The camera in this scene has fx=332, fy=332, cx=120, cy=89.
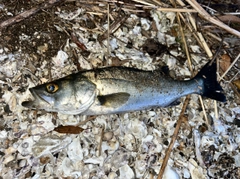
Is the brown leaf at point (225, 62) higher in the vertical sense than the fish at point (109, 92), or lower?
higher

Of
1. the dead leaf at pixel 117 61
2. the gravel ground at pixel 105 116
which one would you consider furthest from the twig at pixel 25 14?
the dead leaf at pixel 117 61

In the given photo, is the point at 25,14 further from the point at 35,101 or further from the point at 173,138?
the point at 173,138

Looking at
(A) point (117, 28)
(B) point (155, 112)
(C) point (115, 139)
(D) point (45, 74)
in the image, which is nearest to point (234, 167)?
(B) point (155, 112)

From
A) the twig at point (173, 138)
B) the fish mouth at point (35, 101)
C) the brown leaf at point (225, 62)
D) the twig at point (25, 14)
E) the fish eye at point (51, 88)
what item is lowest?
the twig at point (173, 138)

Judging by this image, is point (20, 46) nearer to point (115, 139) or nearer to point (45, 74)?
point (45, 74)

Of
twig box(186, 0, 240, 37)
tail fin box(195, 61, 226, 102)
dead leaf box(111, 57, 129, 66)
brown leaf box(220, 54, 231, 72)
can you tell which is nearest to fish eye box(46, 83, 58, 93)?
dead leaf box(111, 57, 129, 66)

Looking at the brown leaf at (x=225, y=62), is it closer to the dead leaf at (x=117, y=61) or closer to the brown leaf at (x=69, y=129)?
the dead leaf at (x=117, y=61)

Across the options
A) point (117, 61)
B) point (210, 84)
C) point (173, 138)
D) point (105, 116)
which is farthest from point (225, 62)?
point (105, 116)
